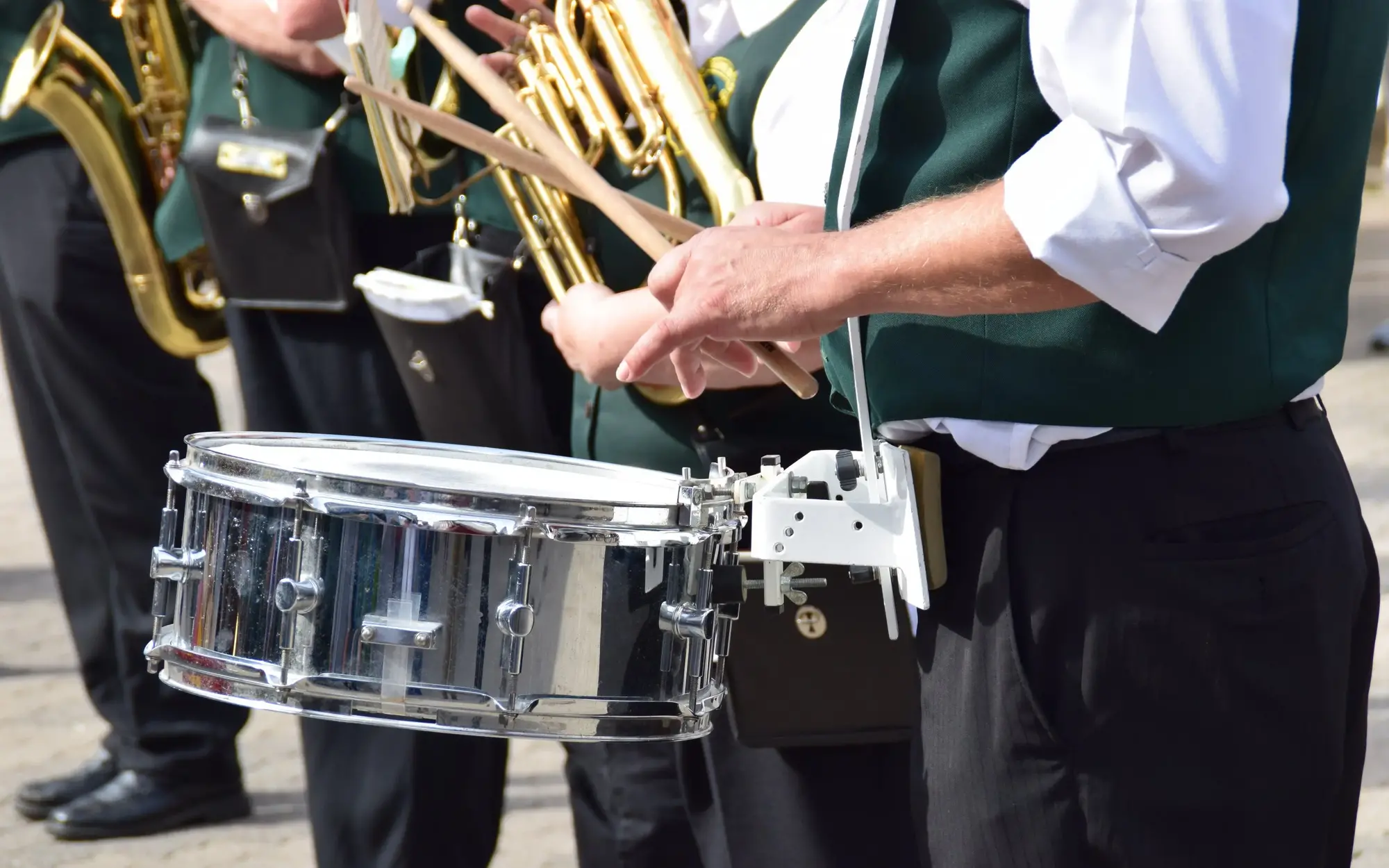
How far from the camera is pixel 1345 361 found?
8047 mm

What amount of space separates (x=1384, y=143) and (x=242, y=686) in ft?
41.7

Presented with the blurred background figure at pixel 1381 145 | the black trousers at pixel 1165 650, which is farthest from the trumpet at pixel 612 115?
the blurred background figure at pixel 1381 145

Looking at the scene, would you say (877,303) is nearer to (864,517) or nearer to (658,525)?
(864,517)

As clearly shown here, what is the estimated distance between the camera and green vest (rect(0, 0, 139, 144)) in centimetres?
347

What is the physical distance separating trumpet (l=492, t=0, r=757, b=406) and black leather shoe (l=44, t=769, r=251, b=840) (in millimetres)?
1693

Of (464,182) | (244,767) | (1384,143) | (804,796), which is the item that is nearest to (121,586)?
(244,767)

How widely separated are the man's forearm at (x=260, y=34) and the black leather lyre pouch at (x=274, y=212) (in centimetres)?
10

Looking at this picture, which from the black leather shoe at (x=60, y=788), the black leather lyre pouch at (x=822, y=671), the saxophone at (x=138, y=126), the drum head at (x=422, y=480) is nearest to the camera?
the drum head at (x=422, y=480)

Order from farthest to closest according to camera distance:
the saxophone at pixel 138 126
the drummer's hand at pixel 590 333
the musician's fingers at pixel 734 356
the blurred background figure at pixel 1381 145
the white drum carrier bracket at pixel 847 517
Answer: the blurred background figure at pixel 1381 145 < the saxophone at pixel 138 126 < the drummer's hand at pixel 590 333 < the musician's fingers at pixel 734 356 < the white drum carrier bracket at pixel 847 517

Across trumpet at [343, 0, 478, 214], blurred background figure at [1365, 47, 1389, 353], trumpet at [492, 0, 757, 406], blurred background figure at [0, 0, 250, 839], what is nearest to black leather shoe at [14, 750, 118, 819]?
blurred background figure at [0, 0, 250, 839]

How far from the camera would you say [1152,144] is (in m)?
1.26

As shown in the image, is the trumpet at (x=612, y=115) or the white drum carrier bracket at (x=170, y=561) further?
the trumpet at (x=612, y=115)

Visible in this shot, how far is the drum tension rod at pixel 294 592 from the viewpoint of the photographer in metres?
1.67

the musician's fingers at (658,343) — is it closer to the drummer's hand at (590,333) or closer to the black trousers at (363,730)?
the drummer's hand at (590,333)
